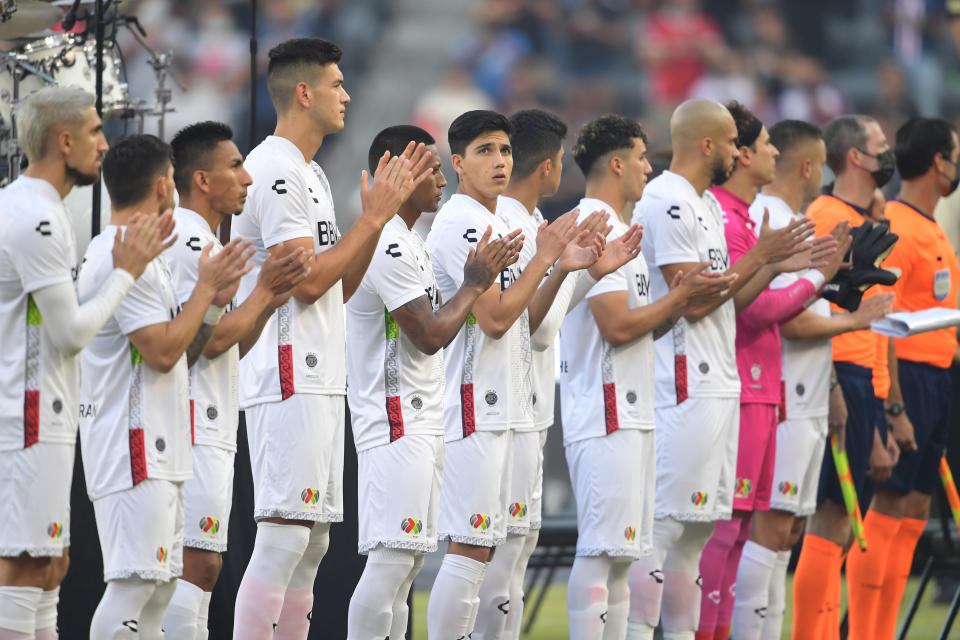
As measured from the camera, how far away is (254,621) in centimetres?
434

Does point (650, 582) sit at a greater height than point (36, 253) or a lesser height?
lesser

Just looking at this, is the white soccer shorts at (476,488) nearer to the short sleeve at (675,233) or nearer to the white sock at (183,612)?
the white sock at (183,612)

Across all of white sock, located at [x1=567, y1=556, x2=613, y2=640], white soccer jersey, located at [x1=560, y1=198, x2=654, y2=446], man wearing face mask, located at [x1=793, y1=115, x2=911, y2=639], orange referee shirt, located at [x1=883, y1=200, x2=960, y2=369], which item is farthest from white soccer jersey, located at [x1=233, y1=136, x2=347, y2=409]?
orange referee shirt, located at [x1=883, y1=200, x2=960, y2=369]

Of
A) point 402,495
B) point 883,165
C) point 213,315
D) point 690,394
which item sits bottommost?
point 402,495

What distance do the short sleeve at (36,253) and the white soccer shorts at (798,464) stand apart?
11.0 ft

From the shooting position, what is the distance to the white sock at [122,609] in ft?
12.9

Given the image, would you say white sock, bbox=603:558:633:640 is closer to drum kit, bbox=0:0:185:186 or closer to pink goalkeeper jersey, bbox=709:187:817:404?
pink goalkeeper jersey, bbox=709:187:817:404

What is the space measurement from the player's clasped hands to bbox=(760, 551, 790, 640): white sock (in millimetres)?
3278

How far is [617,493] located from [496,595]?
23.5 inches

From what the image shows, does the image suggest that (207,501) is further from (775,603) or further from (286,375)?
(775,603)

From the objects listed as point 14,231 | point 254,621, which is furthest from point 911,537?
point 14,231

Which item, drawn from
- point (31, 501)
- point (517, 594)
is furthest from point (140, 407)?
point (517, 594)

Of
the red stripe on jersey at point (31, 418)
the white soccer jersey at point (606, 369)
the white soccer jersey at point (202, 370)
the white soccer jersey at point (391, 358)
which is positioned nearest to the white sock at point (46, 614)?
the red stripe on jersey at point (31, 418)

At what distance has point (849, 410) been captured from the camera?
20.7ft
